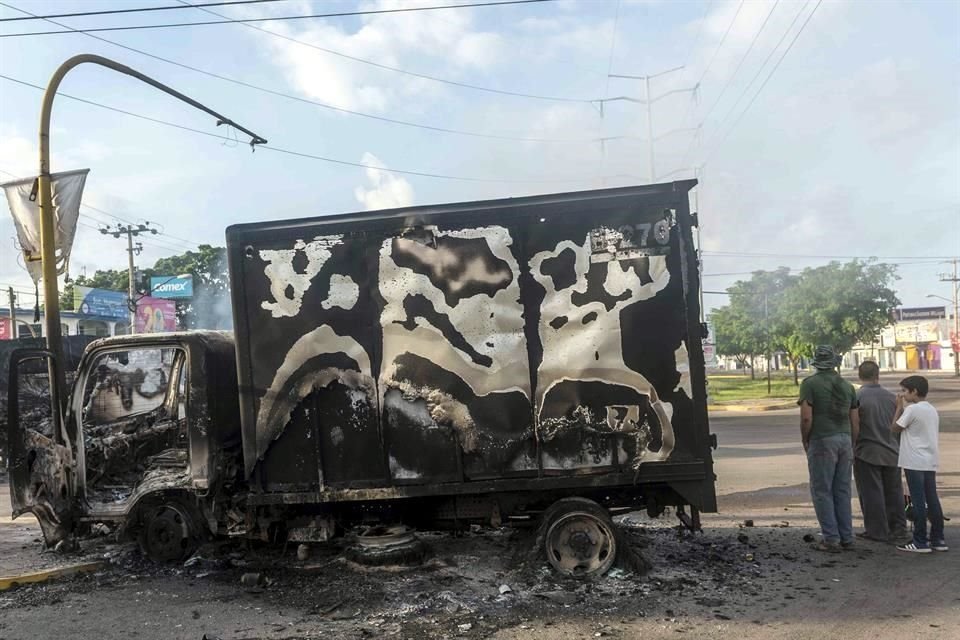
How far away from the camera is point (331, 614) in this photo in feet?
14.6

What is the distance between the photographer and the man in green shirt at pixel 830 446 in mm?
5684

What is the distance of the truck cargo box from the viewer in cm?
473

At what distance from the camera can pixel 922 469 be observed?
18.3 ft

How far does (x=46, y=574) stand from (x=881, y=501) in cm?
717

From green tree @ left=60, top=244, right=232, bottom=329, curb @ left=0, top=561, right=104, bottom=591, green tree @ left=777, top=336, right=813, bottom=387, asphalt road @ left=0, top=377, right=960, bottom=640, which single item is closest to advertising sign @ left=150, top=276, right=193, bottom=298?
green tree @ left=60, top=244, right=232, bottom=329

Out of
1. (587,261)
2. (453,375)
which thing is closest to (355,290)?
(453,375)

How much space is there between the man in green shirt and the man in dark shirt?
234mm

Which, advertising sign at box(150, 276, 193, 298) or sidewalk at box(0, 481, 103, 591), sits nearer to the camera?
sidewalk at box(0, 481, 103, 591)

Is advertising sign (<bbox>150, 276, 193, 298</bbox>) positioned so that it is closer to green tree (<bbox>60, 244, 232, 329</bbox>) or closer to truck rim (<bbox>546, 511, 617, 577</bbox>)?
green tree (<bbox>60, 244, 232, 329</bbox>)

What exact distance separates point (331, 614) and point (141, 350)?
2684mm

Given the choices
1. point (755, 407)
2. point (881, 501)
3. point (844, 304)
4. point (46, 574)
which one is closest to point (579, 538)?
point (881, 501)

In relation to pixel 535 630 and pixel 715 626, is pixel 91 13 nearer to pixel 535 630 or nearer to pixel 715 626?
pixel 535 630

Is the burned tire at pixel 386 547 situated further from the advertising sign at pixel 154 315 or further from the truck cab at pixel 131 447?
the advertising sign at pixel 154 315

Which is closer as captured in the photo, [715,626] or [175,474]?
[715,626]
